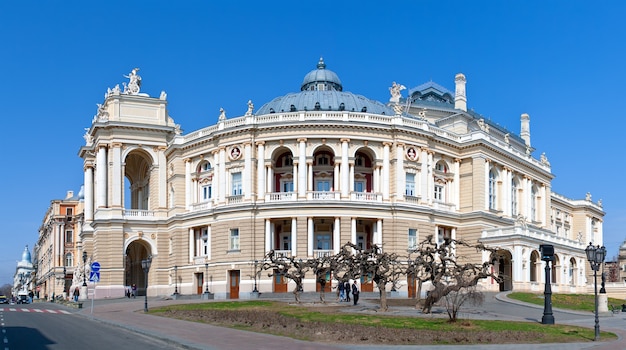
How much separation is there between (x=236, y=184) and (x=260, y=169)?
3.38 metres

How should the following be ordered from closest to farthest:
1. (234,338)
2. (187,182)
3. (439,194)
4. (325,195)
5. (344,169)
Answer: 1. (234,338)
2. (325,195)
3. (344,169)
4. (439,194)
5. (187,182)

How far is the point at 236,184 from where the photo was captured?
2933 inches

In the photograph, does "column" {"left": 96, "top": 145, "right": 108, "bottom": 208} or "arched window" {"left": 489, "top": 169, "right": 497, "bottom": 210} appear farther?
"column" {"left": 96, "top": 145, "right": 108, "bottom": 208}

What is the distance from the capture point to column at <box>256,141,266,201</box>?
238 feet

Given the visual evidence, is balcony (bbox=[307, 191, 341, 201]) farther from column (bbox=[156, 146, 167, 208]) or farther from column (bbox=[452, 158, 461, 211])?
column (bbox=[156, 146, 167, 208])

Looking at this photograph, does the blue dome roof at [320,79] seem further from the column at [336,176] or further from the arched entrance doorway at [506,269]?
the arched entrance doorway at [506,269]

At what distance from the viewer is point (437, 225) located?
7675 centimetres

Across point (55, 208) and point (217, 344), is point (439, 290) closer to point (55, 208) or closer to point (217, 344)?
point (217, 344)

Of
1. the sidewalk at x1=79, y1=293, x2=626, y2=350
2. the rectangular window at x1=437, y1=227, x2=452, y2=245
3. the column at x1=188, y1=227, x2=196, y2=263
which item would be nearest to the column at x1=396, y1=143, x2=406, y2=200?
the rectangular window at x1=437, y1=227, x2=452, y2=245

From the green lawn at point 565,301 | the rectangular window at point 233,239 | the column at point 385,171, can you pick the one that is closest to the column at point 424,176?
the column at point 385,171

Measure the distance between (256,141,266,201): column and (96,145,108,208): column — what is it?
796 inches

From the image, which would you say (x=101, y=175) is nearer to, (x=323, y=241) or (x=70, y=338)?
(x=323, y=241)

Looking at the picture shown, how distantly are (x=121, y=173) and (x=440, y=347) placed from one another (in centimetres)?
6214

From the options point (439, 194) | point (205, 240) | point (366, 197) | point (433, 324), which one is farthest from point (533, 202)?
→ point (433, 324)
